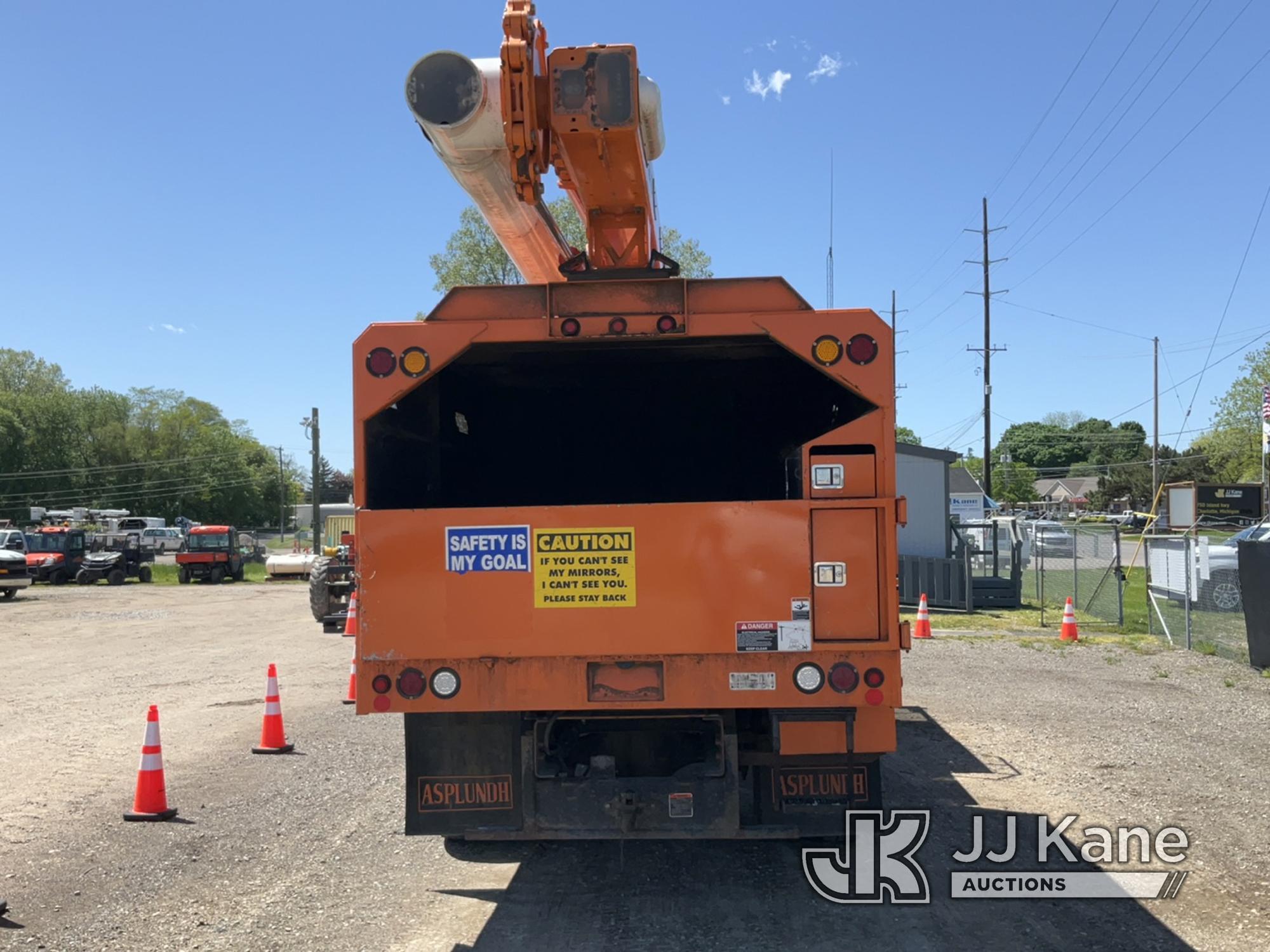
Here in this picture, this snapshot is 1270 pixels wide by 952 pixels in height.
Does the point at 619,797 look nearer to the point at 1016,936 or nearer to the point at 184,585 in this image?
the point at 1016,936

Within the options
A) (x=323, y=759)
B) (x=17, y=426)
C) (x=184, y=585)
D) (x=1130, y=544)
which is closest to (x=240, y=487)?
(x=17, y=426)

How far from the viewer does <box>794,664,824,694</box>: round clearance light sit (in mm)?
4332

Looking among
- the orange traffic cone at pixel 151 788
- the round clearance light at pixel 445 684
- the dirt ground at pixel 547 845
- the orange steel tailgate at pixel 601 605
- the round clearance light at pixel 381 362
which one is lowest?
the dirt ground at pixel 547 845

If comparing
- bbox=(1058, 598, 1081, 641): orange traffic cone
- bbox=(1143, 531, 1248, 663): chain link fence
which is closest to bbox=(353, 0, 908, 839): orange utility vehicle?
bbox=(1143, 531, 1248, 663): chain link fence

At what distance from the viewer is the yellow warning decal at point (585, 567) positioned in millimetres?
4344

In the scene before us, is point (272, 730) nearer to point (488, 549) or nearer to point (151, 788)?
point (151, 788)

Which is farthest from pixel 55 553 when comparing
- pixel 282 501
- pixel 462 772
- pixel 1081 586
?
pixel 282 501

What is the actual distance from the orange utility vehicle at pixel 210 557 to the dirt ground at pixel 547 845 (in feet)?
96.7

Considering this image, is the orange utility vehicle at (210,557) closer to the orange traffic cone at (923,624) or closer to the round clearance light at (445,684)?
the orange traffic cone at (923,624)

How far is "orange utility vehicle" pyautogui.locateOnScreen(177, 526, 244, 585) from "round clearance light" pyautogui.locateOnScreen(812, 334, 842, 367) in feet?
128

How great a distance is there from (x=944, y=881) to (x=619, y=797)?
1916 millimetres

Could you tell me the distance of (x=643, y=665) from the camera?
439cm

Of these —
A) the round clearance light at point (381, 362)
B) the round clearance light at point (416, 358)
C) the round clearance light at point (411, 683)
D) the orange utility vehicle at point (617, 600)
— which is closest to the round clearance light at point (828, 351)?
the orange utility vehicle at point (617, 600)

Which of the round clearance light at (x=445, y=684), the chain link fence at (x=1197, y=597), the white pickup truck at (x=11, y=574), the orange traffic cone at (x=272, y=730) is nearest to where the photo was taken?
the round clearance light at (x=445, y=684)
